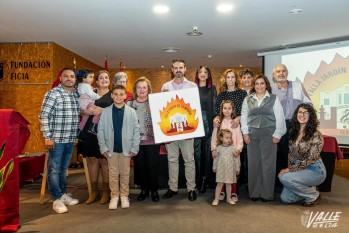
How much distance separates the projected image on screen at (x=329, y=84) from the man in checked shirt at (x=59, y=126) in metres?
5.12

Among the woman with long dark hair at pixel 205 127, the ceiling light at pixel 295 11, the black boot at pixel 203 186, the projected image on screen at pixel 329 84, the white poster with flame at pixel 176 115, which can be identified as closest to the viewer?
the white poster with flame at pixel 176 115

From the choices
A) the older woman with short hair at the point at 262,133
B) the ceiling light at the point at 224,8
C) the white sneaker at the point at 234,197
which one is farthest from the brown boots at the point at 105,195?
the ceiling light at the point at 224,8

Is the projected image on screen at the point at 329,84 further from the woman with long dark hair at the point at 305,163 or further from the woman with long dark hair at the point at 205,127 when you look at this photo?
the woman with long dark hair at the point at 205,127

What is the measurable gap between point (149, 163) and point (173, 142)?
359mm

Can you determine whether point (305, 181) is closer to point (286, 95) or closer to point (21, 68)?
point (286, 95)

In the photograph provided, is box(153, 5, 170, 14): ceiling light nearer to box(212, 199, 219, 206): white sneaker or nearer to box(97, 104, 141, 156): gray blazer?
box(97, 104, 141, 156): gray blazer

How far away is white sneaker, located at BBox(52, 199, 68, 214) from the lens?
3.41 meters

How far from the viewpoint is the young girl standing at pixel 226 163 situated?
3.62 metres

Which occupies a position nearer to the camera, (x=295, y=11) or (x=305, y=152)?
(x=305, y=152)

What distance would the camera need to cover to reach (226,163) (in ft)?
11.9

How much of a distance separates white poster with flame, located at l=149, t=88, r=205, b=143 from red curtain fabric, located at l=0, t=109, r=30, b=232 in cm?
138

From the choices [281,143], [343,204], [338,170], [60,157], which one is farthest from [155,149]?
[338,170]

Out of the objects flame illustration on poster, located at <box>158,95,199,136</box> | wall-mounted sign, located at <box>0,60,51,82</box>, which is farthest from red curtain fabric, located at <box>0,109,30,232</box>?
wall-mounted sign, located at <box>0,60,51,82</box>

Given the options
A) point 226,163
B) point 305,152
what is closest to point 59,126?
point 226,163
